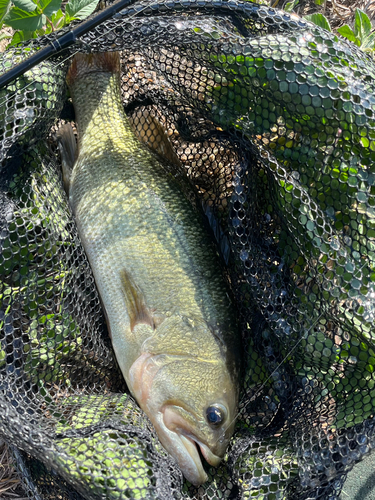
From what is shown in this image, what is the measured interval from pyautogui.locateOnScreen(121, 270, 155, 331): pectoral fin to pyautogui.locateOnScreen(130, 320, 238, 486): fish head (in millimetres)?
154

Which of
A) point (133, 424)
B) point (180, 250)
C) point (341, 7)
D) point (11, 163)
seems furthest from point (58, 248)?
point (341, 7)

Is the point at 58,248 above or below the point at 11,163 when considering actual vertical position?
below

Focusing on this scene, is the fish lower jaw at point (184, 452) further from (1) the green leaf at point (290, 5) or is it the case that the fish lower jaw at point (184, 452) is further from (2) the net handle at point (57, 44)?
(1) the green leaf at point (290, 5)

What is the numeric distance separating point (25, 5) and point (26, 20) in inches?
3.8

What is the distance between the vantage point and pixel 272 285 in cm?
230

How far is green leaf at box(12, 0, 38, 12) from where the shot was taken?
2521 mm

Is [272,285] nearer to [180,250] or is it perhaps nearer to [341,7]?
[180,250]

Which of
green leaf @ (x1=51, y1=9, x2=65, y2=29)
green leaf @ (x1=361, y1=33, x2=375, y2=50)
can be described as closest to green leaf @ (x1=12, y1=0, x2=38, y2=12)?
green leaf @ (x1=51, y1=9, x2=65, y2=29)

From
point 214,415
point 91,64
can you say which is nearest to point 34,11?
point 91,64

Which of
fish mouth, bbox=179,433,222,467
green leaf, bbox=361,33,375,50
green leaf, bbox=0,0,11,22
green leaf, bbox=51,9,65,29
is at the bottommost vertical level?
fish mouth, bbox=179,433,222,467

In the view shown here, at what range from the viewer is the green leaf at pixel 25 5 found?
2521mm

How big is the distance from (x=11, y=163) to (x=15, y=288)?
71 cm

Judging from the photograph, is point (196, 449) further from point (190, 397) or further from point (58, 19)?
point (58, 19)

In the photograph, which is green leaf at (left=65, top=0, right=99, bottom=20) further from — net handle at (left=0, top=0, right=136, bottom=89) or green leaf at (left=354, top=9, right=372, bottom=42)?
green leaf at (left=354, top=9, right=372, bottom=42)
